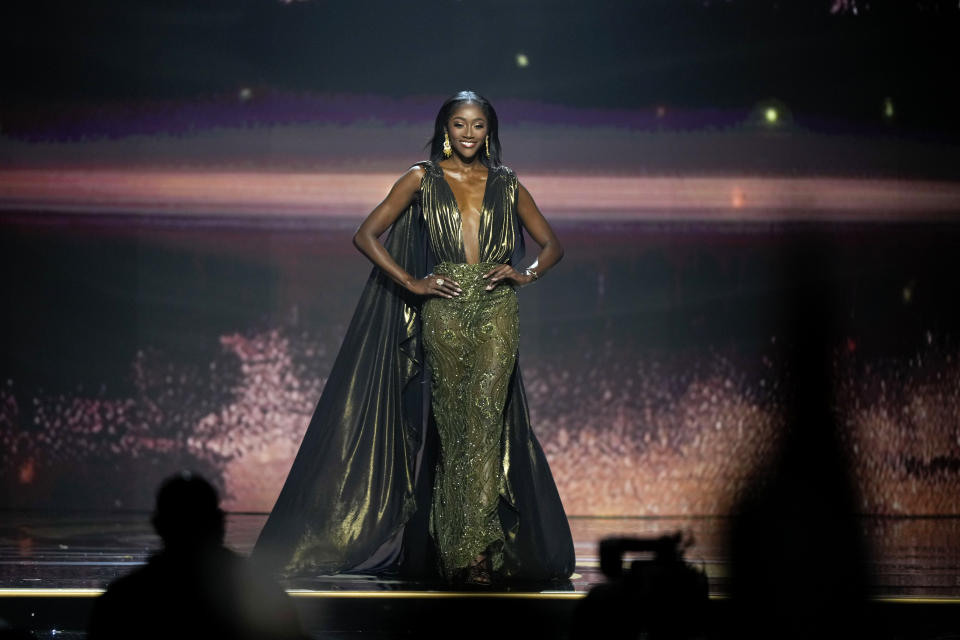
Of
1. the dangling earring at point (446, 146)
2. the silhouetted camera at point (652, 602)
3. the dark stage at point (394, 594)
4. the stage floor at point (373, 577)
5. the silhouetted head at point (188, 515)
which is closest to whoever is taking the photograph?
the silhouetted head at point (188, 515)

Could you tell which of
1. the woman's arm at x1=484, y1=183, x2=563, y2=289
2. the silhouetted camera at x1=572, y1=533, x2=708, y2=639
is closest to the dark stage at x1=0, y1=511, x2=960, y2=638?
the silhouetted camera at x1=572, y1=533, x2=708, y2=639

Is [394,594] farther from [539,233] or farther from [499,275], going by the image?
[539,233]

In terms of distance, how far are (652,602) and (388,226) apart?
6.35ft

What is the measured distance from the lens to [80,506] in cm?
603

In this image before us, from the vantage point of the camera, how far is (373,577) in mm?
3709

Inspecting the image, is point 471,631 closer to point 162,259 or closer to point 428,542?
point 428,542

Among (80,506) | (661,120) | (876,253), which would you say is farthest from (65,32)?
(876,253)

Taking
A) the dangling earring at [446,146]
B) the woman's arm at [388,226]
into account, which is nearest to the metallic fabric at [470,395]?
the woman's arm at [388,226]

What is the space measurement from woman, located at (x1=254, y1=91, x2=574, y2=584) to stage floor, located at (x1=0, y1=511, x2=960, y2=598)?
6.2 inches

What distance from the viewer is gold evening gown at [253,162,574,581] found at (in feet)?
12.0

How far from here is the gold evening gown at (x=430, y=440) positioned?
12.0 ft

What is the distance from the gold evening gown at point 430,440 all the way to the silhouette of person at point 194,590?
1.71m

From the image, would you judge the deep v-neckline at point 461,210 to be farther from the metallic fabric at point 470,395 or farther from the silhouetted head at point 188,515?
the silhouetted head at point 188,515

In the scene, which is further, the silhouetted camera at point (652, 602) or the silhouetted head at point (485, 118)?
the silhouetted head at point (485, 118)
